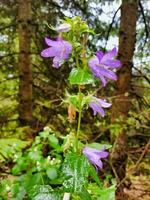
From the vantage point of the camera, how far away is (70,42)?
163 cm

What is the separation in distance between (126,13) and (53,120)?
2.07 meters

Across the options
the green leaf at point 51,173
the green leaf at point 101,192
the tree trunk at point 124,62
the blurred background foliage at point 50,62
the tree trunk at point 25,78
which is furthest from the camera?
the tree trunk at point 25,78

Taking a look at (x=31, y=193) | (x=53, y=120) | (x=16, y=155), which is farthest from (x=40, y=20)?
(x=31, y=193)

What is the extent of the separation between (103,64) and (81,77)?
13 cm

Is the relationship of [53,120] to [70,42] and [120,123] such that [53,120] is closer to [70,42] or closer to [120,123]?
[120,123]

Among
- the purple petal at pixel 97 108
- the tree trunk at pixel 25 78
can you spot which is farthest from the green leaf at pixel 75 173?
the tree trunk at pixel 25 78

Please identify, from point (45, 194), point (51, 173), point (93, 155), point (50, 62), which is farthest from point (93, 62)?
point (50, 62)

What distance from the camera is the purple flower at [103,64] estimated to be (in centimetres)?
166

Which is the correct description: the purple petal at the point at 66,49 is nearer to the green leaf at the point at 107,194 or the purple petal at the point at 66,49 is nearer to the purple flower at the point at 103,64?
the purple flower at the point at 103,64

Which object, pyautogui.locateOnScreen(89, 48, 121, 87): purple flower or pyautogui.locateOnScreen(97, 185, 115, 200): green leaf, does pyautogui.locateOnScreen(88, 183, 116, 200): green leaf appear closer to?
pyautogui.locateOnScreen(97, 185, 115, 200): green leaf

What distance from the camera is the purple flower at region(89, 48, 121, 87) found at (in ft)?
5.45

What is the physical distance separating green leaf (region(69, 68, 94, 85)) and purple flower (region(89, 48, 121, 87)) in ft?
0.11

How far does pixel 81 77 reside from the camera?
64.1 inches

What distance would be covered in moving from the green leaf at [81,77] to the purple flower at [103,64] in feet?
0.11
